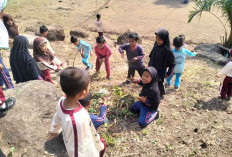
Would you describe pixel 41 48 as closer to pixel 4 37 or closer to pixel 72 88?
pixel 4 37

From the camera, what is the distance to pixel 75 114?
6.35ft

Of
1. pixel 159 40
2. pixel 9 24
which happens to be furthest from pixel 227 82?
pixel 9 24

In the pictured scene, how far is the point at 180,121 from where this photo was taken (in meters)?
3.98

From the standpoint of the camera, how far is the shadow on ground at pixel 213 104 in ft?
14.3

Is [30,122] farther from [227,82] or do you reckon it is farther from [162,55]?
[227,82]

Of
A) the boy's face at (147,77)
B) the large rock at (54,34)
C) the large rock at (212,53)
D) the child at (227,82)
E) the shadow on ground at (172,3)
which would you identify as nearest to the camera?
the boy's face at (147,77)

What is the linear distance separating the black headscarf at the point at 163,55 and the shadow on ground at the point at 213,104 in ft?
3.63

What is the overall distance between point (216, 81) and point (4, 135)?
526cm

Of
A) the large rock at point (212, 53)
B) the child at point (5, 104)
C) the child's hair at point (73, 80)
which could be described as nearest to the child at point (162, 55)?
the child's hair at point (73, 80)

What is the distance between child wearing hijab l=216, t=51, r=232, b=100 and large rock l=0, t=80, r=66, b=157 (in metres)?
3.53

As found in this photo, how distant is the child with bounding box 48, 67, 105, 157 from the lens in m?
1.89

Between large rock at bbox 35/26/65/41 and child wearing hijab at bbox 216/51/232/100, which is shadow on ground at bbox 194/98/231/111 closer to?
child wearing hijab at bbox 216/51/232/100

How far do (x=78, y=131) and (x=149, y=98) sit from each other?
2.10 meters

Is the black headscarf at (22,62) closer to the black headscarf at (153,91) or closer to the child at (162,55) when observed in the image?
the black headscarf at (153,91)
